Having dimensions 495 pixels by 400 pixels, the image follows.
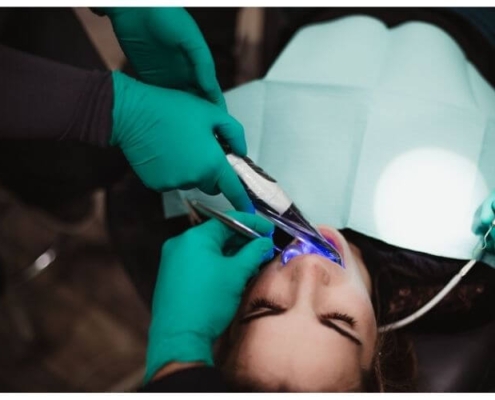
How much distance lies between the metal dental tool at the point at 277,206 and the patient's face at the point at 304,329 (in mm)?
24

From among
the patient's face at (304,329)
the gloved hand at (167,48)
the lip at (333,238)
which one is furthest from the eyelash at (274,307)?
the gloved hand at (167,48)

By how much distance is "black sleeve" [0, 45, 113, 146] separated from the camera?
0.92 meters

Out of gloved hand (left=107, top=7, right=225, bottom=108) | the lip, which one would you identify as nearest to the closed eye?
the lip

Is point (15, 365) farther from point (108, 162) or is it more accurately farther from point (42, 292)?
point (108, 162)

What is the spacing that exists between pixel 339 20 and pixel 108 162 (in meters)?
0.61

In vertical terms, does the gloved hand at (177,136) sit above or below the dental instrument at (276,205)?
above

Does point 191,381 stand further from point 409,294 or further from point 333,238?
point 409,294

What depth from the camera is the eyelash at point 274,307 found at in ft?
2.99

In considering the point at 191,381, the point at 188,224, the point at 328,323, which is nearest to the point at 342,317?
the point at 328,323

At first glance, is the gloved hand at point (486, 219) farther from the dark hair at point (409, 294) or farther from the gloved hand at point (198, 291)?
the gloved hand at point (198, 291)

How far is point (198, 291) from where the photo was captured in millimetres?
857

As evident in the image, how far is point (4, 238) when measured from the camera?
1768mm

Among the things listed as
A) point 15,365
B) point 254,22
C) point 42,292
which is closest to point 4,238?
point 42,292

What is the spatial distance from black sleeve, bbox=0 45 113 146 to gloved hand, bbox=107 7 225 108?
71 mm
